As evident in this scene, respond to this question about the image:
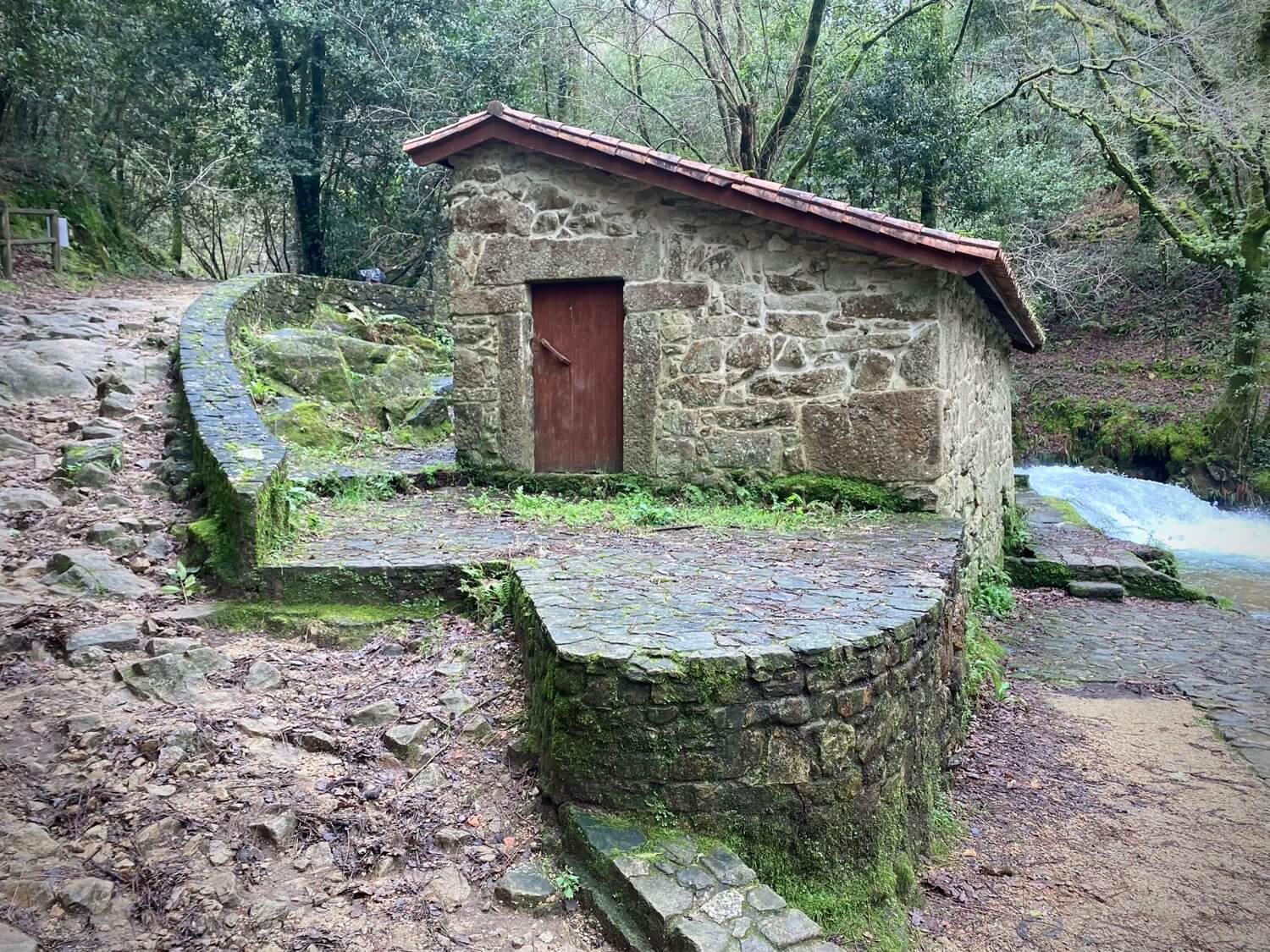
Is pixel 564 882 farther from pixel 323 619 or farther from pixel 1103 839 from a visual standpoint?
pixel 1103 839

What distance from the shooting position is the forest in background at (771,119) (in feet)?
43.3

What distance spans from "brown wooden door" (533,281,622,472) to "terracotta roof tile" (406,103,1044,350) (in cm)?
111

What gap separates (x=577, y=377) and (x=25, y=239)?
36.1 feet

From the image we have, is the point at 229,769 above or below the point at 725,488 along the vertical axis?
below

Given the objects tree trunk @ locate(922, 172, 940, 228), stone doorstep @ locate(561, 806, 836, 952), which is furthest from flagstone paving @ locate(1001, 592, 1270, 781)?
tree trunk @ locate(922, 172, 940, 228)

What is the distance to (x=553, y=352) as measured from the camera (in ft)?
25.6

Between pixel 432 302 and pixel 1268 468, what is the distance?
48.5 ft

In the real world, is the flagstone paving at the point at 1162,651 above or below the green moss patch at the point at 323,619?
below

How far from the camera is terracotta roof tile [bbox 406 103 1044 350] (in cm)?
632

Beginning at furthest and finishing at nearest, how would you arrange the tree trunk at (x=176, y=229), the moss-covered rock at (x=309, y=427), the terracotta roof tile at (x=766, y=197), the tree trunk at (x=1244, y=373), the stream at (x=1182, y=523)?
the tree trunk at (x=176, y=229) → the tree trunk at (x=1244, y=373) → the stream at (x=1182, y=523) → the moss-covered rock at (x=309, y=427) → the terracotta roof tile at (x=766, y=197)

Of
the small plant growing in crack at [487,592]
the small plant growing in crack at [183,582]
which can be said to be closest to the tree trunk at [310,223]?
the small plant growing in crack at [183,582]

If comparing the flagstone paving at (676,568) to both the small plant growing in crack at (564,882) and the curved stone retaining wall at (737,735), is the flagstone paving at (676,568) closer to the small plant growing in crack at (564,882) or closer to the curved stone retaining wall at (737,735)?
the curved stone retaining wall at (737,735)

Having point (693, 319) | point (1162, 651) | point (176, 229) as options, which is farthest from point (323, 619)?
point (176, 229)

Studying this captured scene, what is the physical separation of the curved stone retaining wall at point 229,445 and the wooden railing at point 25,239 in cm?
431
